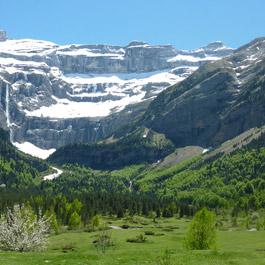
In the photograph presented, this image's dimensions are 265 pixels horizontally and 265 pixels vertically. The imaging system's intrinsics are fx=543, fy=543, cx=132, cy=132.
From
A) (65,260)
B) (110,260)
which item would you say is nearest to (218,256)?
(110,260)

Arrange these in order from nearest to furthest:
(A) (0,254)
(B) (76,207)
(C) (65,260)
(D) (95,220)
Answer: (C) (65,260)
(A) (0,254)
(D) (95,220)
(B) (76,207)

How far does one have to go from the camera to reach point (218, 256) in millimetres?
53375

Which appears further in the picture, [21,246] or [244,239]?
[244,239]

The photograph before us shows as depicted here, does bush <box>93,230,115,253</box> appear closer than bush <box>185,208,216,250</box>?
Yes

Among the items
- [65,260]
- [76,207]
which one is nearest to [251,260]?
[65,260]

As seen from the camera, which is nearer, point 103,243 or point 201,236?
point 103,243

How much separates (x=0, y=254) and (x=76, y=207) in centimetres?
14921

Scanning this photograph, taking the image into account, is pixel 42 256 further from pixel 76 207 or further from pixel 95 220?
pixel 76 207

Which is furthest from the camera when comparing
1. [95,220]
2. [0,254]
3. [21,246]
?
[95,220]

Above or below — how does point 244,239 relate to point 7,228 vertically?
below

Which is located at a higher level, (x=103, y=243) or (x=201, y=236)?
(x=103, y=243)

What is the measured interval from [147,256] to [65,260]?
8.28m

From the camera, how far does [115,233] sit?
440 ft

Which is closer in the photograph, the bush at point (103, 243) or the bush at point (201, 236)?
the bush at point (103, 243)
